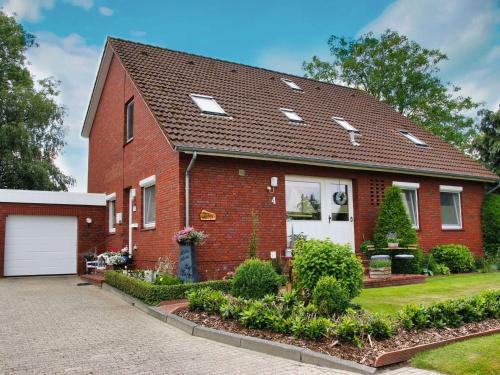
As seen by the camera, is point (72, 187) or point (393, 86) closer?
point (72, 187)

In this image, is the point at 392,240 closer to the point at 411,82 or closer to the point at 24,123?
the point at 411,82

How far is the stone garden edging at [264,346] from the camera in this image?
205 inches

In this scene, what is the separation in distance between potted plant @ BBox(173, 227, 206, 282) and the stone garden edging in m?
1.74

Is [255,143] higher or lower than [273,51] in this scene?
lower

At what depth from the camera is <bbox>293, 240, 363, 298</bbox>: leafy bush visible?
23.6 ft

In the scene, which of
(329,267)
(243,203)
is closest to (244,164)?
(243,203)

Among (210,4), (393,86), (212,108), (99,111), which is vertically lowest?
(212,108)

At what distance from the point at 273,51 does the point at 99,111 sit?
24.9 feet

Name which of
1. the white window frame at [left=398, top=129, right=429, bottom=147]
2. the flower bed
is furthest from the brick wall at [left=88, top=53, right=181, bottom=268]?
the white window frame at [left=398, top=129, right=429, bottom=147]

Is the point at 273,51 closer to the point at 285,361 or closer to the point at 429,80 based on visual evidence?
the point at 285,361

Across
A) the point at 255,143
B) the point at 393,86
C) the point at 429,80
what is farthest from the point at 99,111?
the point at 429,80

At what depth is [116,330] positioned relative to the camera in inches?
284

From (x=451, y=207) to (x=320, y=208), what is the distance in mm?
5968

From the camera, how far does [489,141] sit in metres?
22.6
